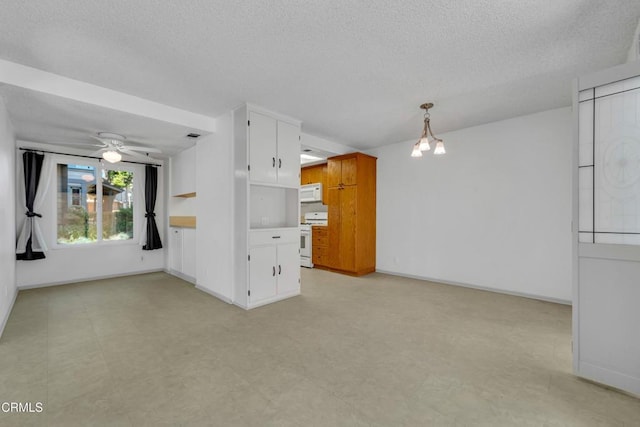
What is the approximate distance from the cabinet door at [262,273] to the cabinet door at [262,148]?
1024mm

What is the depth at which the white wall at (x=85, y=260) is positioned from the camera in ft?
15.7

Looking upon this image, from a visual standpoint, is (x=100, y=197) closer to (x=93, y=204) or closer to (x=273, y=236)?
(x=93, y=204)

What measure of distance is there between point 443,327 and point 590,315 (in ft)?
4.25

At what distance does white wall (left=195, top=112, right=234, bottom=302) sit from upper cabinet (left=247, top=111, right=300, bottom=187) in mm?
408

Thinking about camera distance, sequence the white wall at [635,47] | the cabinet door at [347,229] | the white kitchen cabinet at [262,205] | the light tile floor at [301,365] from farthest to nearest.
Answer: the cabinet door at [347,229] < the white kitchen cabinet at [262,205] < the white wall at [635,47] < the light tile floor at [301,365]

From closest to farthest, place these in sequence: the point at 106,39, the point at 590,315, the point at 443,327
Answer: the point at 590,315
the point at 106,39
the point at 443,327

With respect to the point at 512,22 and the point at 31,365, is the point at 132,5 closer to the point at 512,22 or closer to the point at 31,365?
the point at 512,22

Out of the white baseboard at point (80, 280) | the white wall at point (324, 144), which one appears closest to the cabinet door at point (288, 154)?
the white wall at point (324, 144)

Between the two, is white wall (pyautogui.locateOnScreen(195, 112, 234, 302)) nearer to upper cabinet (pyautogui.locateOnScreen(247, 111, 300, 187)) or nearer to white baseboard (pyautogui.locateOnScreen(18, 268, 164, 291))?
upper cabinet (pyautogui.locateOnScreen(247, 111, 300, 187))

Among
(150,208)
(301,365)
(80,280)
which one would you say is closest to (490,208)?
(301,365)

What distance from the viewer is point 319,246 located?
6.36m

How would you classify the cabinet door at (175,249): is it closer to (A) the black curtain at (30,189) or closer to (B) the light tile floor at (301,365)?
(B) the light tile floor at (301,365)

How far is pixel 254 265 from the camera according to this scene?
371cm

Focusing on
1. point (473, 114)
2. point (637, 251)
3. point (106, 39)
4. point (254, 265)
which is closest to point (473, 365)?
point (637, 251)
